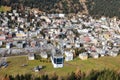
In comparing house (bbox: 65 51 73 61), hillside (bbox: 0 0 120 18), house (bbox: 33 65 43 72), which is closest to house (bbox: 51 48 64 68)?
house (bbox: 65 51 73 61)

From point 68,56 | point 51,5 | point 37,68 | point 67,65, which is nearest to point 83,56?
point 68,56

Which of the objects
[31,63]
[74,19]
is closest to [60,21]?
[74,19]

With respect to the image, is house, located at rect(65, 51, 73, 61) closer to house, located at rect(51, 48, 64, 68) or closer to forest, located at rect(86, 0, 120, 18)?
house, located at rect(51, 48, 64, 68)

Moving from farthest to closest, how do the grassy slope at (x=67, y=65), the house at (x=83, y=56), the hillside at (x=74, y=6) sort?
1. the hillside at (x=74, y=6)
2. the house at (x=83, y=56)
3. the grassy slope at (x=67, y=65)

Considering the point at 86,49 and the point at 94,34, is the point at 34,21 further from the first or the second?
the point at 86,49

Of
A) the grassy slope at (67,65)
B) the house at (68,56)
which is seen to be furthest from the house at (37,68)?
the house at (68,56)

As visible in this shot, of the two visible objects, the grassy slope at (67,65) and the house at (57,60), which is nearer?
the grassy slope at (67,65)

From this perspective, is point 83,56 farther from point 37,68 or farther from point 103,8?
point 103,8

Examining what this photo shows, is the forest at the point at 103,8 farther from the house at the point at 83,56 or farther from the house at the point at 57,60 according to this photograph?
the house at the point at 57,60
